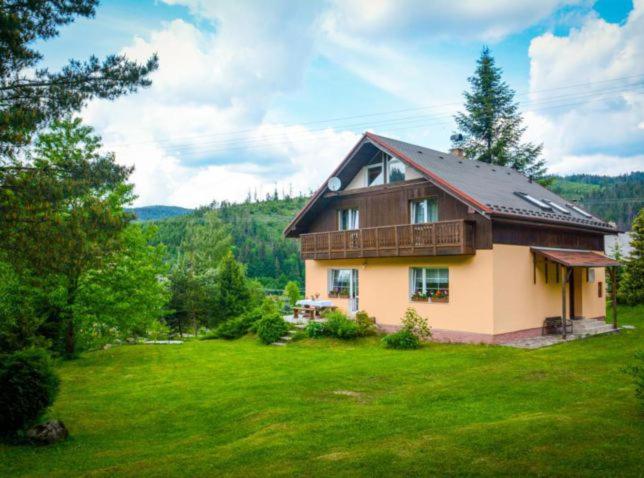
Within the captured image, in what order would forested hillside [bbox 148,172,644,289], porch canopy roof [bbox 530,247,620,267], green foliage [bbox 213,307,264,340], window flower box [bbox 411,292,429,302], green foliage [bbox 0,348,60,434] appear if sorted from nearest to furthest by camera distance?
green foliage [bbox 0,348,60,434] < porch canopy roof [bbox 530,247,620,267] < window flower box [bbox 411,292,429,302] < green foliage [bbox 213,307,264,340] < forested hillside [bbox 148,172,644,289]

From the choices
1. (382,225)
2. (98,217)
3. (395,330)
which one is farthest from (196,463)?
(382,225)

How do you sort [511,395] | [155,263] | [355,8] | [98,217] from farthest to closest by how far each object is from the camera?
[155,263] < [355,8] < [511,395] < [98,217]

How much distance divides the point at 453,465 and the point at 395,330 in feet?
48.6

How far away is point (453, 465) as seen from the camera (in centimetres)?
623

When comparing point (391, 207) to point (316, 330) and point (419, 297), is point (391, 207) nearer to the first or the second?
point (419, 297)

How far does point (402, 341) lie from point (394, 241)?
4.03 meters

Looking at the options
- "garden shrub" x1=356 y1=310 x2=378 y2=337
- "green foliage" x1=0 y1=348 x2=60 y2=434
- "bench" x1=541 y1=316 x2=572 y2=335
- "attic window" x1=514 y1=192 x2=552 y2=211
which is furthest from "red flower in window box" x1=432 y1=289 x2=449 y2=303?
"green foliage" x1=0 y1=348 x2=60 y2=434

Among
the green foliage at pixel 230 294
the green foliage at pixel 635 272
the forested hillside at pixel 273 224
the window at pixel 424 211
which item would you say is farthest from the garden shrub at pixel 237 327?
the forested hillside at pixel 273 224

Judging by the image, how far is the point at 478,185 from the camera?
20.8 meters

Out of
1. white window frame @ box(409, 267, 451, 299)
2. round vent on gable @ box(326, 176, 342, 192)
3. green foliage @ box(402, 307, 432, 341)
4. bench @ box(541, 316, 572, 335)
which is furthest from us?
round vent on gable @ box(326, 176, 342, 192)

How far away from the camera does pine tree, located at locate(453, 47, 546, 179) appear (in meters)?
38.8

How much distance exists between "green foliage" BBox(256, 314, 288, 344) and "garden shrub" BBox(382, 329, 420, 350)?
16.4 feet

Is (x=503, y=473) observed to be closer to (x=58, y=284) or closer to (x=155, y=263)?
(x=58, y=284)

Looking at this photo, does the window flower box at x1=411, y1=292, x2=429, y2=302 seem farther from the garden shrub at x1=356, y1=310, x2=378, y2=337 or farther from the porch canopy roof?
the porch canopy roof
